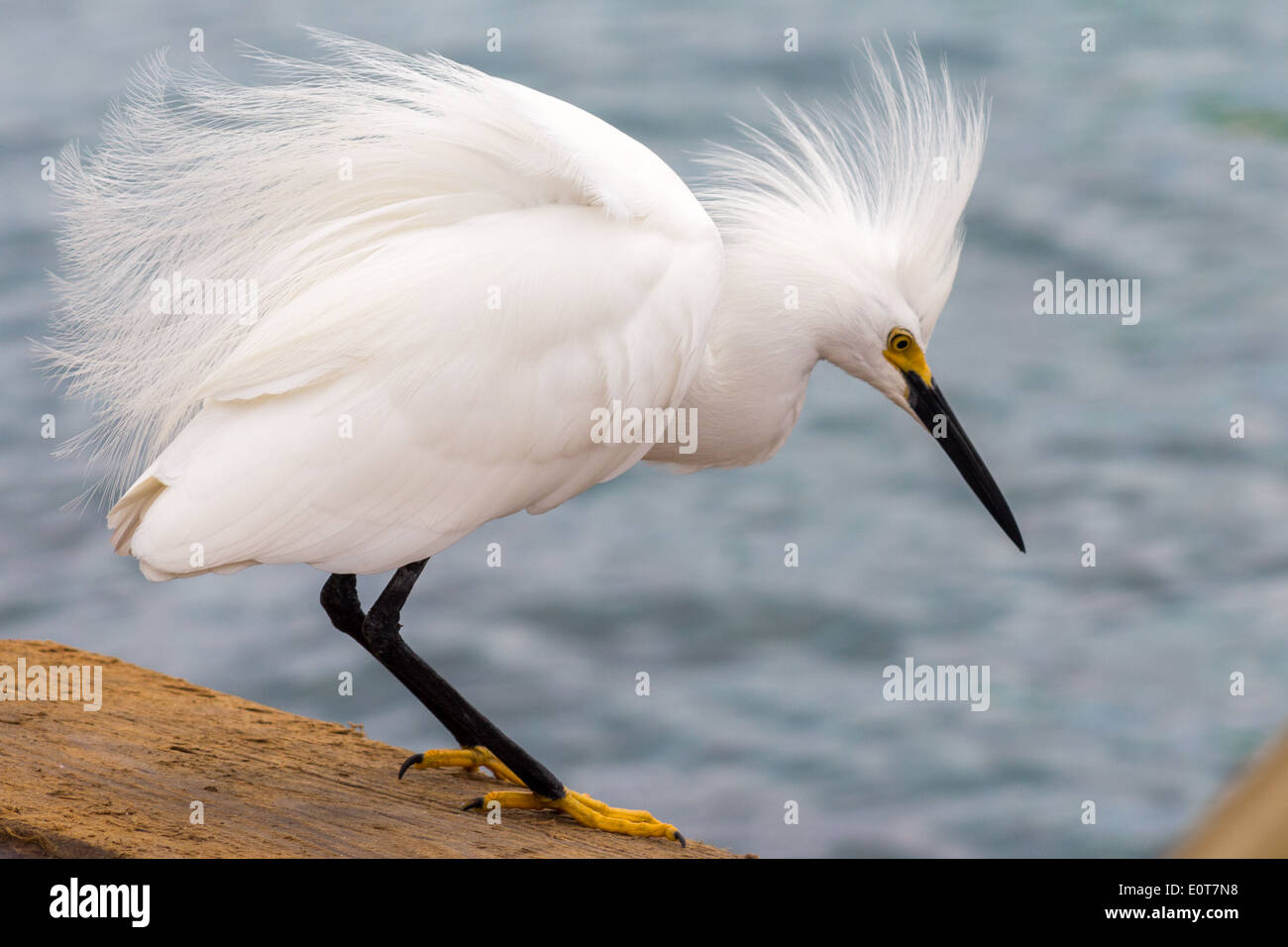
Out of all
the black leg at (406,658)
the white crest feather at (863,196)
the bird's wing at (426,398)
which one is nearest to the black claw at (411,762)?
the black leg at (406,658)

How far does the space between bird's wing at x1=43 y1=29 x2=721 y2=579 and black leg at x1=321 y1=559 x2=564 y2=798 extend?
0.21 metres

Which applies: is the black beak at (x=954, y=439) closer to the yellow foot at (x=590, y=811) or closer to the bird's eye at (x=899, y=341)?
the bird's eye at (x=899, y=341)

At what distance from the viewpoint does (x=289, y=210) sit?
11.6ft

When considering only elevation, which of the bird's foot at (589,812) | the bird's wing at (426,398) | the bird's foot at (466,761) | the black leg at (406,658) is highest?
the bird's wing at (426,398)

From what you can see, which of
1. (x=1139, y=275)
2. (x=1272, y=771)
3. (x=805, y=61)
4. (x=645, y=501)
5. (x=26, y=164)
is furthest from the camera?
(x=805, y=61)

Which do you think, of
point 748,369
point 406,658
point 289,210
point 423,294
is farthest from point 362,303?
point 748,369

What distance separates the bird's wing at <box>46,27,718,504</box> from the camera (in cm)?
326

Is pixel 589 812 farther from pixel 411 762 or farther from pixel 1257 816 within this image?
pixel 1257 816

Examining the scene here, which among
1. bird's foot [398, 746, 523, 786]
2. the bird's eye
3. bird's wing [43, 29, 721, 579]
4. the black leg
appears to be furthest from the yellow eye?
bird's foot [398, 746, 523, 786]

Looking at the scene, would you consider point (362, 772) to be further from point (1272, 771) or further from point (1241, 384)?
point (1241, 384)

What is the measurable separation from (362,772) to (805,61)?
30.6ft

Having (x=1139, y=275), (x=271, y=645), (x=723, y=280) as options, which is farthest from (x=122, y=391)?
(x=1139, y=275)

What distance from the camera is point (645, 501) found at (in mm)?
8414

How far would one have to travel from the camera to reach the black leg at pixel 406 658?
3.42 m
